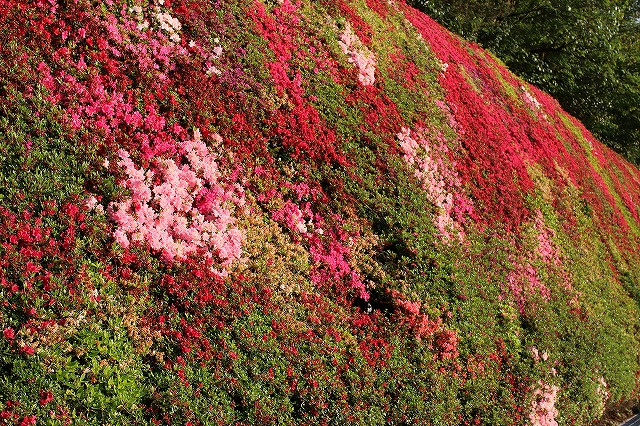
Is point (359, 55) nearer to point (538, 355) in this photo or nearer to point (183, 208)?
point (183, 208)

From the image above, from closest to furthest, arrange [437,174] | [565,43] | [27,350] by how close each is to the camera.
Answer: [27,350], [437,174], [565,43]

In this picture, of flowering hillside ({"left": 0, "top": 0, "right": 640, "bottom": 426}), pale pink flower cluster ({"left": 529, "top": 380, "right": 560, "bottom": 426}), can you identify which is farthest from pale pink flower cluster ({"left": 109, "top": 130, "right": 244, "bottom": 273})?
pale pink flower cluster ({"left": 529, "top": 380, "right": 560, "bottom": 426})

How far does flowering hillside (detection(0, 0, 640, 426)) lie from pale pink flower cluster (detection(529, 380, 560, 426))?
54 millimetres

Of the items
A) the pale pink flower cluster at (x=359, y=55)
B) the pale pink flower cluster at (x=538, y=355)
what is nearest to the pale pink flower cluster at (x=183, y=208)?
the pale pink flower cluster at (x=359, y=55)

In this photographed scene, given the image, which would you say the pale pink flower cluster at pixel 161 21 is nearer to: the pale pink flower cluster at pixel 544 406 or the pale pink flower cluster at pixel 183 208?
the pale pink flower cluster at pixel 183 208

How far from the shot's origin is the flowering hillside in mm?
5668

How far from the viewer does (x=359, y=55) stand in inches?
504

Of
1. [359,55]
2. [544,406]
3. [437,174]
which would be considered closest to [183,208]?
[437,174]

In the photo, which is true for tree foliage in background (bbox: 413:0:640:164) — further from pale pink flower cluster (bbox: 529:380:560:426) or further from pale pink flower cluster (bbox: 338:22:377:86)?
pale pink flower cluster (bbox: 529:380:560:426)

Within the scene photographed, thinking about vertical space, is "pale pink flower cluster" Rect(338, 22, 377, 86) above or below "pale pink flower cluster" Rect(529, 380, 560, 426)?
above

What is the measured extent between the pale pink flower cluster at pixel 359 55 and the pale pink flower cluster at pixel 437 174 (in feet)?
4.73

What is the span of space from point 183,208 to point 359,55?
710 centimetres

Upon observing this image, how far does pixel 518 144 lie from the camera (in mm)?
17141

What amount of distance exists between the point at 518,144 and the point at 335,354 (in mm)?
11834
